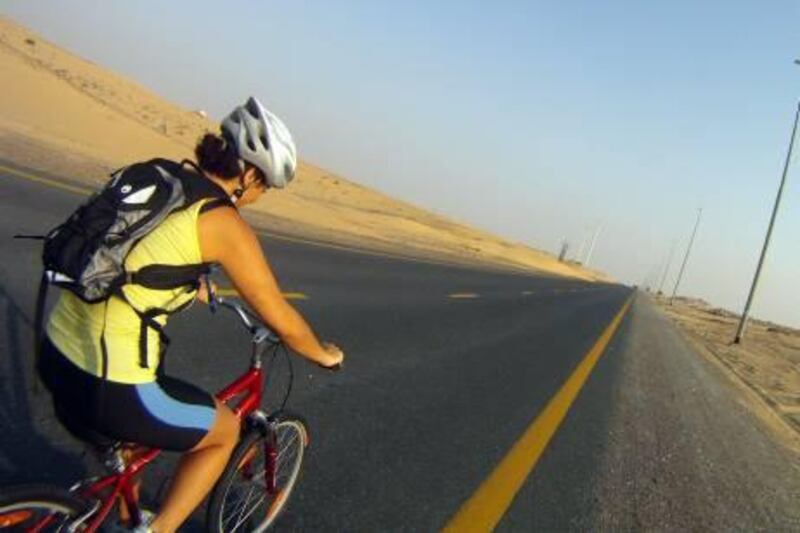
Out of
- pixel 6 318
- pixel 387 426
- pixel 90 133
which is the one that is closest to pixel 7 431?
pixel 6 318

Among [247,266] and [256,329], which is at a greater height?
[247,266]

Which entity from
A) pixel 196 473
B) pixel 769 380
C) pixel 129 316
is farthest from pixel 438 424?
pixel 769 380

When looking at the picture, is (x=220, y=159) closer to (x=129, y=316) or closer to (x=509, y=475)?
(x=129, y=316)

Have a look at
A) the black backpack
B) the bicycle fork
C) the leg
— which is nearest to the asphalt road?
the bicycle fork

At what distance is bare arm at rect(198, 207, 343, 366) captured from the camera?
3.03 metres

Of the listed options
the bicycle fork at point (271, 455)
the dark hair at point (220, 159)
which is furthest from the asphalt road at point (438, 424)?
the dark hair at point (220, 159)

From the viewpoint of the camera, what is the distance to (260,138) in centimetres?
322

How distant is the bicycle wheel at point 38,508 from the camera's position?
2744 mm

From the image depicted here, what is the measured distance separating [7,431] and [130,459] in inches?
74.4

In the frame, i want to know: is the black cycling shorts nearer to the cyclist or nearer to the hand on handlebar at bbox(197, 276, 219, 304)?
the cyclist

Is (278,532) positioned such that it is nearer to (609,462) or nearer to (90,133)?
(609,462)

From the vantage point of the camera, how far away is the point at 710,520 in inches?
263

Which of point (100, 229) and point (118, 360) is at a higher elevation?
point (100, 229)

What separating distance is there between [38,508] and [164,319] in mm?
716
